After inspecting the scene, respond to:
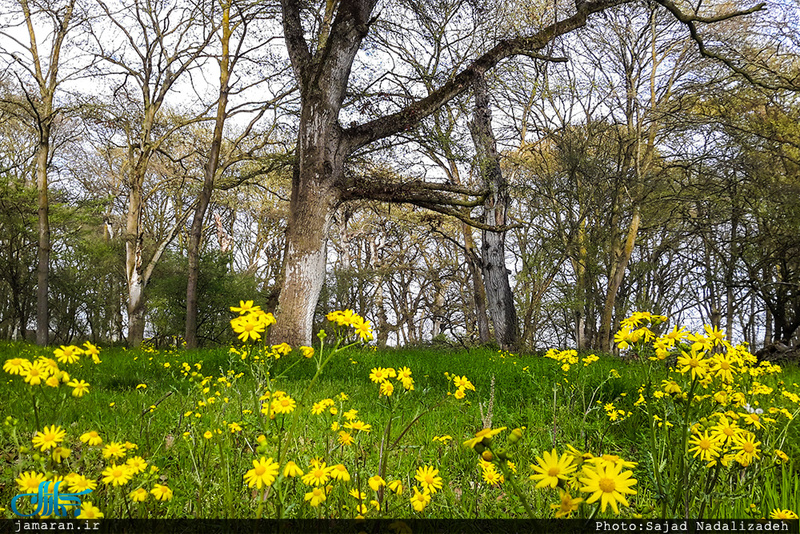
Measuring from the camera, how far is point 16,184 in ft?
41.3

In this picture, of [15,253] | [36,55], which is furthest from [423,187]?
[15,253]

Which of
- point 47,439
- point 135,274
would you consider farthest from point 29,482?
point 135,274

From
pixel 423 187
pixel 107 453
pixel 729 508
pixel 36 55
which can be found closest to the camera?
pixel 107 453

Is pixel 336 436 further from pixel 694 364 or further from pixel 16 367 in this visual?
pixel 694 364

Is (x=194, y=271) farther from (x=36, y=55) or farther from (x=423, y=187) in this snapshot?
(x=36, y=55)

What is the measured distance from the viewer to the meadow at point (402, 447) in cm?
122

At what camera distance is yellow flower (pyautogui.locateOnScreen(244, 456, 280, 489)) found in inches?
44.4

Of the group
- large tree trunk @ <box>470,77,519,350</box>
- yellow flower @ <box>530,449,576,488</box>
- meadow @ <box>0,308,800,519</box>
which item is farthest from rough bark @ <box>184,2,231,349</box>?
yellow flower @ <box>530,449,576,488</box>

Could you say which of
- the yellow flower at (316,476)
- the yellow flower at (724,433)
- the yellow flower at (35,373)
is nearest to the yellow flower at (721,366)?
the yellow flower at (724,433)

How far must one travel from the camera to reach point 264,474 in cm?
116

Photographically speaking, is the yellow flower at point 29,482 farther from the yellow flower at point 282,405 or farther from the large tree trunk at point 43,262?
the large tree trunk at point 43,262

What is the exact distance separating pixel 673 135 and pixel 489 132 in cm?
592

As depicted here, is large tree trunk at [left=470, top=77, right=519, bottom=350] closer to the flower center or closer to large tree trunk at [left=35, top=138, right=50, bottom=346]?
the flower center

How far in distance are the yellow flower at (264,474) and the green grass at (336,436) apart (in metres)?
→ 0.04
